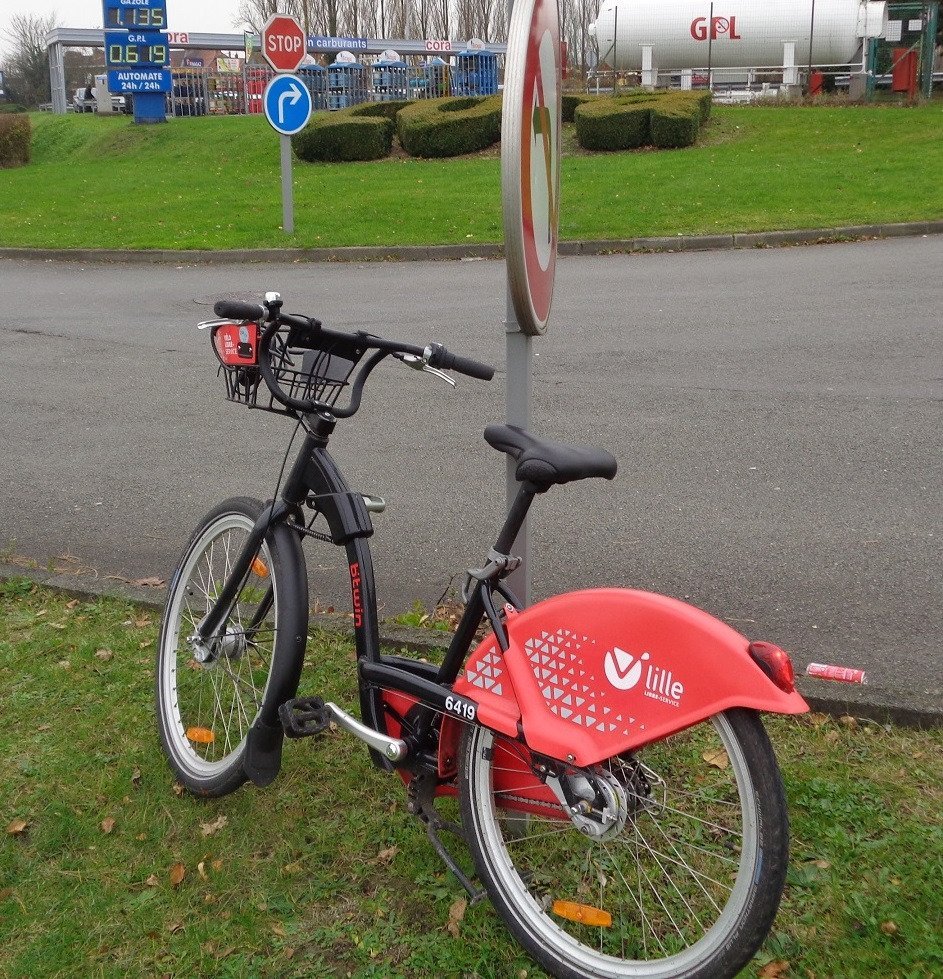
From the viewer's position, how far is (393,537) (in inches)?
219

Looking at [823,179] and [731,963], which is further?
[823,179]

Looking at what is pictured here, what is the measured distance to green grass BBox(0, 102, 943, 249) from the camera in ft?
52.2

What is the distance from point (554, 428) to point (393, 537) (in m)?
1.91

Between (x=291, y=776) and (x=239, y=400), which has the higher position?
(x=239, y=400)

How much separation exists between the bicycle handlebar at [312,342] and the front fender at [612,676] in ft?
2.26

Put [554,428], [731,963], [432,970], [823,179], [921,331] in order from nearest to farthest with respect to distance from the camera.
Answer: [731,963], [432,970], [554,428], [921,331], [823,179]

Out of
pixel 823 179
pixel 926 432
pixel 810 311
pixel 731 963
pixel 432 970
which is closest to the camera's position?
pixel 731 963

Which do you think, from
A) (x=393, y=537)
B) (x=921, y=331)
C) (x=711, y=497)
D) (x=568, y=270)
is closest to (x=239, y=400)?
(x=393, y=537)

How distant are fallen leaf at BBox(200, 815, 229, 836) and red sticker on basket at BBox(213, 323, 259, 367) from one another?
1275 mm

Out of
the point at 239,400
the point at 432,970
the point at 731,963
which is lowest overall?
the point at 432,970

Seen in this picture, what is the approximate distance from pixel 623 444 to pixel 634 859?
4.17 metres

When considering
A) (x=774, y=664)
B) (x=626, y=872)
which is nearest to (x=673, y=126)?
(x=626, y=872)

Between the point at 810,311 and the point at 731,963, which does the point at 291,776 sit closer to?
the point at 731,963

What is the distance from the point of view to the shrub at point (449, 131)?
25.2 metres
